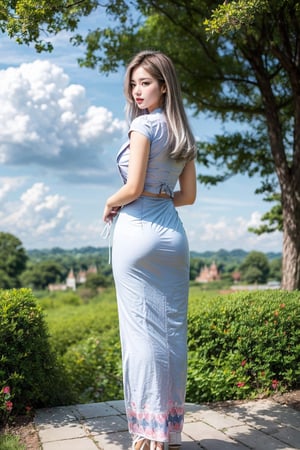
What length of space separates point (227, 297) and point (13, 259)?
131ft

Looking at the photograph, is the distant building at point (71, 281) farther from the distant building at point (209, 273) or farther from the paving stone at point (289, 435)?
the paving stone at point (289, 435)

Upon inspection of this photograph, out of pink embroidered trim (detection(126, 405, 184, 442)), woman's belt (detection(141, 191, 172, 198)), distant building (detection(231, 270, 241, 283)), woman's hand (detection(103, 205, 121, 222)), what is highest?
woman's belt (detection(141, 191, 172, 198))

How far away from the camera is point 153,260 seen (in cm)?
285

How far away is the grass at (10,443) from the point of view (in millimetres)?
3404

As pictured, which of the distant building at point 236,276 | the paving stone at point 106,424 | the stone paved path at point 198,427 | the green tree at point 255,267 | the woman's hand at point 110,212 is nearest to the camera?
the woman's hand at point 110,212

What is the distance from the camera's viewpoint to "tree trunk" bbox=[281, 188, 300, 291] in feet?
24.5

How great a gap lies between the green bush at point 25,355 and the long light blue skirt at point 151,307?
1.32m

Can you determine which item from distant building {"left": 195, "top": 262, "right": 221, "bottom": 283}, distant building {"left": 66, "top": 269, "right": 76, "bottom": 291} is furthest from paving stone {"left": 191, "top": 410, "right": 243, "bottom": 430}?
distant building {"left": 66, "top": 269, "right": 76, "bottom": 291}

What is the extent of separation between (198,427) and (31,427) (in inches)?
45.4

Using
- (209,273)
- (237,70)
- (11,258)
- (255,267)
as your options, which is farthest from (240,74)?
(11,258)

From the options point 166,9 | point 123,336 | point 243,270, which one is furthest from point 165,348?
point 243,270

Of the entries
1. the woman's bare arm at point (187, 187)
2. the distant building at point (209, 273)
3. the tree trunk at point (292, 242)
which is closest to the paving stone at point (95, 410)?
the woman's bare arm at point (187, 187)

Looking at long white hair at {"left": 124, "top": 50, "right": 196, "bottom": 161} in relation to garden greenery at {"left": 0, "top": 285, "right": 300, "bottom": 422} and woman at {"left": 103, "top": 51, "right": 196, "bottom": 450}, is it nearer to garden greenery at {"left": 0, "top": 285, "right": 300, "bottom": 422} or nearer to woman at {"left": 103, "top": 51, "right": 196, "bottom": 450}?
woman at {"left": 103, "top": 51, "right": 196, "bottom": 450}

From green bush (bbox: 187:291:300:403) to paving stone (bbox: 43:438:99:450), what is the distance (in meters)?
1.45
